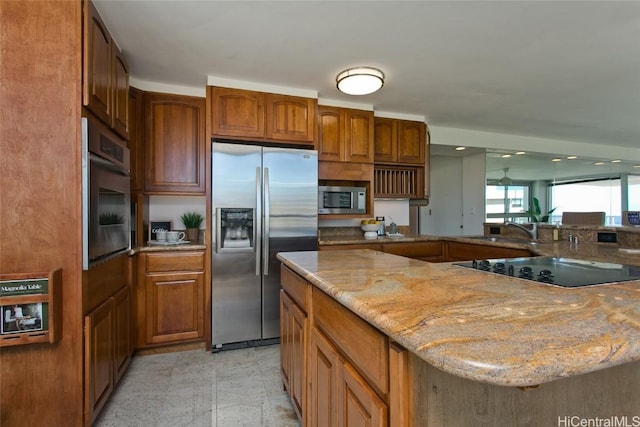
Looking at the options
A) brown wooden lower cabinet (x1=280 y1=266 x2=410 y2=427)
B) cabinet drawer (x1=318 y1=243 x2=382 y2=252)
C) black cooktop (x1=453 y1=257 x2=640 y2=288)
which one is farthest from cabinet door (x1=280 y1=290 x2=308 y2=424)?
cabinet drawer (x1=318 y1=243 x2=382 y2=252)

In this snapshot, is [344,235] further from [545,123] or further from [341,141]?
[545,123]

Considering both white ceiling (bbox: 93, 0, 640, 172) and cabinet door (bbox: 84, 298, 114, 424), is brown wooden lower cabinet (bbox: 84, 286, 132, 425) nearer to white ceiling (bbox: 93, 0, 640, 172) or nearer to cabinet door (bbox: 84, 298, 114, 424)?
cabinet door (bbox: 84, 298, 114, 424)

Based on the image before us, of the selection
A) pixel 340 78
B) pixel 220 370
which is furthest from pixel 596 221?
pixel 220 370

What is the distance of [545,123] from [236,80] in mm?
4053

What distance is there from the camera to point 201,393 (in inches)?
79.0

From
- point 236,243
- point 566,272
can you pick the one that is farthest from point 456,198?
point 566,272

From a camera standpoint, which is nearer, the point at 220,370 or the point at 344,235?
the point at 220,370

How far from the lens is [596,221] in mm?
3467

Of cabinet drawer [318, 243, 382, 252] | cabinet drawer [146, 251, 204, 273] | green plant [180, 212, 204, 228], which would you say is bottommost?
cabinet drawer [146, 251, 204, 273]

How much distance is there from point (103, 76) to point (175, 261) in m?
1.42

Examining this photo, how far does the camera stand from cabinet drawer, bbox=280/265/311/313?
1.38 meters

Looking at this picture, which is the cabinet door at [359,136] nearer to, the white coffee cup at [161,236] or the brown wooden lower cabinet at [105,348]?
the white coffee cup at [161,236]

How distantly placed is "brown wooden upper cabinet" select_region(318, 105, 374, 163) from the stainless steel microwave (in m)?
0.32

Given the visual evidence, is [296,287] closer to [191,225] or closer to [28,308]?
[28,308]
